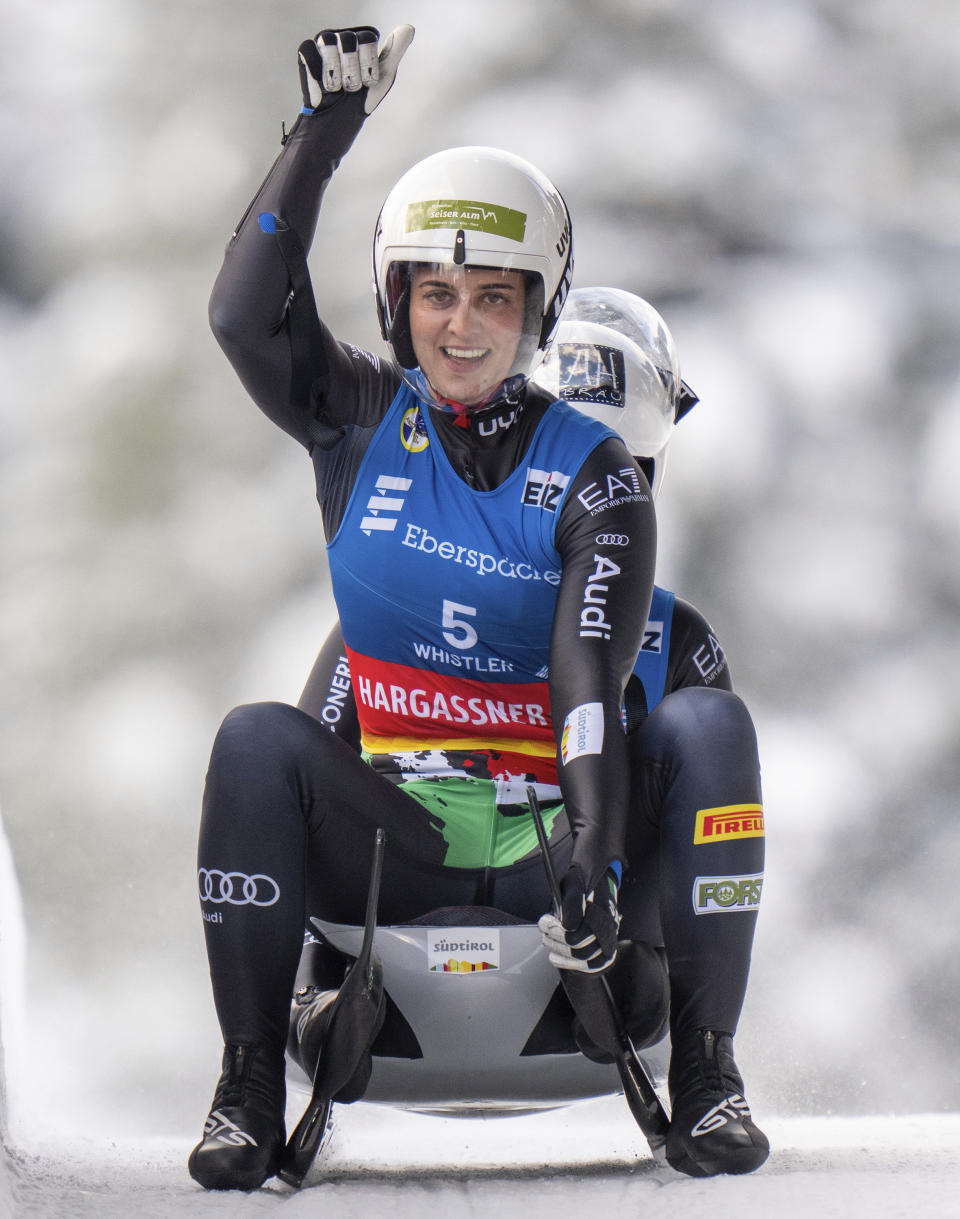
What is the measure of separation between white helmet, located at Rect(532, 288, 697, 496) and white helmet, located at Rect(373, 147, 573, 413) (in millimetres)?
455

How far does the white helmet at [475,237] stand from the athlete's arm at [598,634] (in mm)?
219

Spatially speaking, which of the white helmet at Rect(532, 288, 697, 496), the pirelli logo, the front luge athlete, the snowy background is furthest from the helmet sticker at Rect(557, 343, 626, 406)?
the snowy background

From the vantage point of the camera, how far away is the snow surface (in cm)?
151

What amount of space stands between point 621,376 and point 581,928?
1.22m

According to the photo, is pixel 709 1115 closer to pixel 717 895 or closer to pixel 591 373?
pixel 717 895

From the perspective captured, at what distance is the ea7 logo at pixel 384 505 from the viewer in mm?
2039

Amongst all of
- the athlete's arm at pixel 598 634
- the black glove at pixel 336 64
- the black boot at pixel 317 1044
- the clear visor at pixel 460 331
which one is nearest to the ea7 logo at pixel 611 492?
the athlete's arm at pixel 598 634

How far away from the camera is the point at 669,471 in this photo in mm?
5039

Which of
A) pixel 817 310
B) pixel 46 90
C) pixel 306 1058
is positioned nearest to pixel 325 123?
pixel 306 1058

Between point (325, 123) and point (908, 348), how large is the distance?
3.57 metres

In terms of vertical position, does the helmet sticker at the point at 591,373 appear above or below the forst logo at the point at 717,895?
above

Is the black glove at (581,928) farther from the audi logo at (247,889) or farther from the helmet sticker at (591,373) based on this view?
the helmet sticker at (591,373)

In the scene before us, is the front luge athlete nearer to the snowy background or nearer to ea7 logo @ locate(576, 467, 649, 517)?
ea7 logo @ locate(576, 467, 649, 517)

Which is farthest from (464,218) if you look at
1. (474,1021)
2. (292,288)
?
(474,1021)
